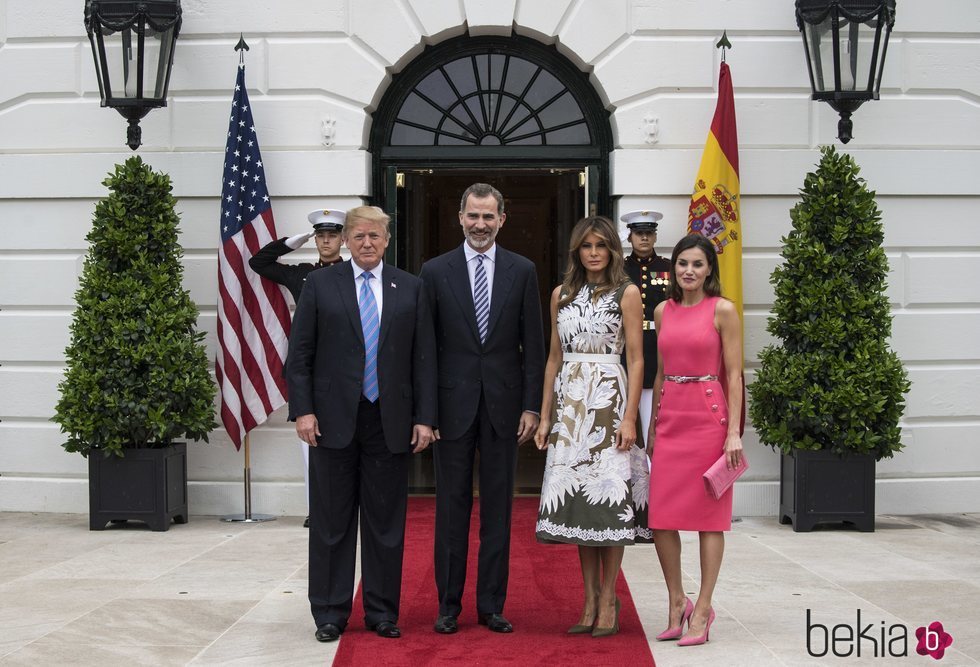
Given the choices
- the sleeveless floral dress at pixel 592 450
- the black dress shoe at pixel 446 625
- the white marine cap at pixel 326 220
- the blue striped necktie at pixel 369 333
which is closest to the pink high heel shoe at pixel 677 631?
the sleeveless floral dress at pixel 592 450

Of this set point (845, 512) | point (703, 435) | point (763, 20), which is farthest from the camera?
point (763, 20)

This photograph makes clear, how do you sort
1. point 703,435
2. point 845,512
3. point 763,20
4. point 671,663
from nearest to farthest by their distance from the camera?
1. point 671,663
2. point 703,435
3. point 845,512
4. point 763,20

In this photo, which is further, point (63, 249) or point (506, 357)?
point (63, 249)

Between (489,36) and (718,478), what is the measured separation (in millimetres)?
5415

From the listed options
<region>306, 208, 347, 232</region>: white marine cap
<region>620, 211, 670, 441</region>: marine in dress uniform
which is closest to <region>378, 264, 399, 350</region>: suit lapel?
<region>306, 208, 347, 232</region>: white marine cap

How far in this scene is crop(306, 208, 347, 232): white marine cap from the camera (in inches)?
342

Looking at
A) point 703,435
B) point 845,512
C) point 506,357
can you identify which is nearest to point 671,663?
point 703,435

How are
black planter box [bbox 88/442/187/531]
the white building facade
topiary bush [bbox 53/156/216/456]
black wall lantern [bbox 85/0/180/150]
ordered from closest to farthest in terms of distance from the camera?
1. topiary bush [bbox 53/156/216/456]
2. black planter box [bbox 88/442/187/531]
3. black wall lantern [bbox 85/0/180/150]
4. the white building facade

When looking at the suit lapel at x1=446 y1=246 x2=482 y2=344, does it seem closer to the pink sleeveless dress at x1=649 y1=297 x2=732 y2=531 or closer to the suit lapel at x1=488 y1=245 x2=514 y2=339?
the suit lapel at x1=488 y1=245 x2=514 y2=339

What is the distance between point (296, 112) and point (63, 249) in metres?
2.12

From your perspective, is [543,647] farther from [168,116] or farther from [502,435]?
[168,116]

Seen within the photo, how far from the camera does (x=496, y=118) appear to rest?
9.96m

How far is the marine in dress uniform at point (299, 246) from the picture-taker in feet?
28.6

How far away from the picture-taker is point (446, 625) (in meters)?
5.62
